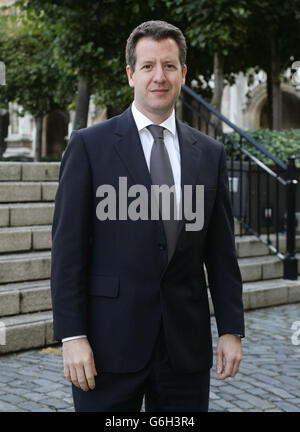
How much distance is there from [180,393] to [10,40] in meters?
30.7

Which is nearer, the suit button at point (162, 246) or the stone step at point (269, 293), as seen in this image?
the suit button at point (162, 246)

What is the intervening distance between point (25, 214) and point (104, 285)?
5.18m

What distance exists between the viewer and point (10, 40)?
30.8 meters

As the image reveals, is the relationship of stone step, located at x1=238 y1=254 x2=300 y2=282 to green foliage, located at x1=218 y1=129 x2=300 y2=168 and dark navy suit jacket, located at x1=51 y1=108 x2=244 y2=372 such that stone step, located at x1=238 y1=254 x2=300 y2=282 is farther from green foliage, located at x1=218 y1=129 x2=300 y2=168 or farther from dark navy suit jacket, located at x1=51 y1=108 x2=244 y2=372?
dark navy suit jacket, located at x1=51 y1=108 x2=244 y2=372

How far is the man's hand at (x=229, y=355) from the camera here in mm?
2469

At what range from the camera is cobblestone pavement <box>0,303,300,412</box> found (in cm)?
439

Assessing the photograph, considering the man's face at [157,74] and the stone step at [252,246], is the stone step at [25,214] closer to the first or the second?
the stone step at [252,246]

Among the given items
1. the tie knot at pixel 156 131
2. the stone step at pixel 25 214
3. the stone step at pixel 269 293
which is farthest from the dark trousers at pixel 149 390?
the stone step at pixel 269 293

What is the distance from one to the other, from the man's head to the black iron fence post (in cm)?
634

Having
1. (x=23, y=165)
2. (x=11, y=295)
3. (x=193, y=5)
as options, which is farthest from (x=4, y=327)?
(x=193, y=5)
